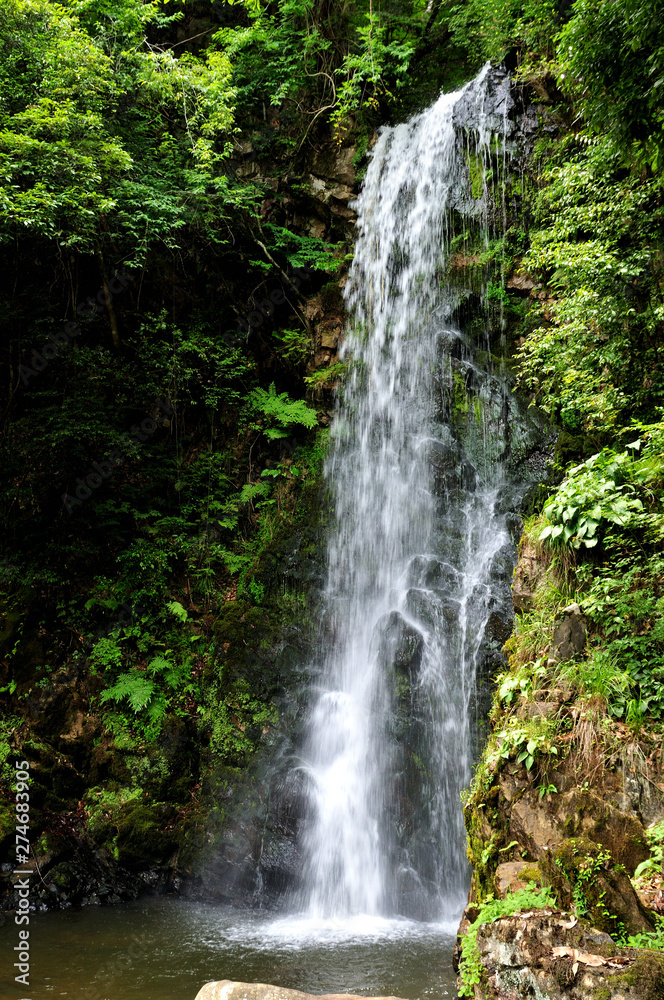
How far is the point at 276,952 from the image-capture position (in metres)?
5.79

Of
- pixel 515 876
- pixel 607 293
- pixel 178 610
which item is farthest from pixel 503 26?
pixel 515 876

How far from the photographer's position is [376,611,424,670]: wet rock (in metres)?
8.05

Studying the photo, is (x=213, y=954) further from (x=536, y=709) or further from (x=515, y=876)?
(x=536, y=709)

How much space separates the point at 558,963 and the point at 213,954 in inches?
153

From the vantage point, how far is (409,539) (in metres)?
8.96

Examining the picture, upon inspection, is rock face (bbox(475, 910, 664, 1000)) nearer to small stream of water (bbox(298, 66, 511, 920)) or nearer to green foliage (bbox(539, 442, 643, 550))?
green foliage (bbox(539, 442, 643, 550))

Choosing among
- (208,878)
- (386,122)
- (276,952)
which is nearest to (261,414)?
(386,122)

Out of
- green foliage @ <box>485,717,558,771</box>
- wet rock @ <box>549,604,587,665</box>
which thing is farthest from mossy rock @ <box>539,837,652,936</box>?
wet rock @ <box>549,604,587,665</box>

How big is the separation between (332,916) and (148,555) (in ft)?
18.7

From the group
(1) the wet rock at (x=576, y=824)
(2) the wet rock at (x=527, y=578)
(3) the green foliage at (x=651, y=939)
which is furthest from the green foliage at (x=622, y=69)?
(3) the green foliage at (x=651, y=939)

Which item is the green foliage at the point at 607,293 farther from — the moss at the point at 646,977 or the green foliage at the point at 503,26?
the moss at the point at 646,977

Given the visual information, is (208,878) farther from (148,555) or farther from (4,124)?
(4,124)

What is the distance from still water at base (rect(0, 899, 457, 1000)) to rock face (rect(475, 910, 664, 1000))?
68.7 inches

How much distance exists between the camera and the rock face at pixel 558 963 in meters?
2.99
